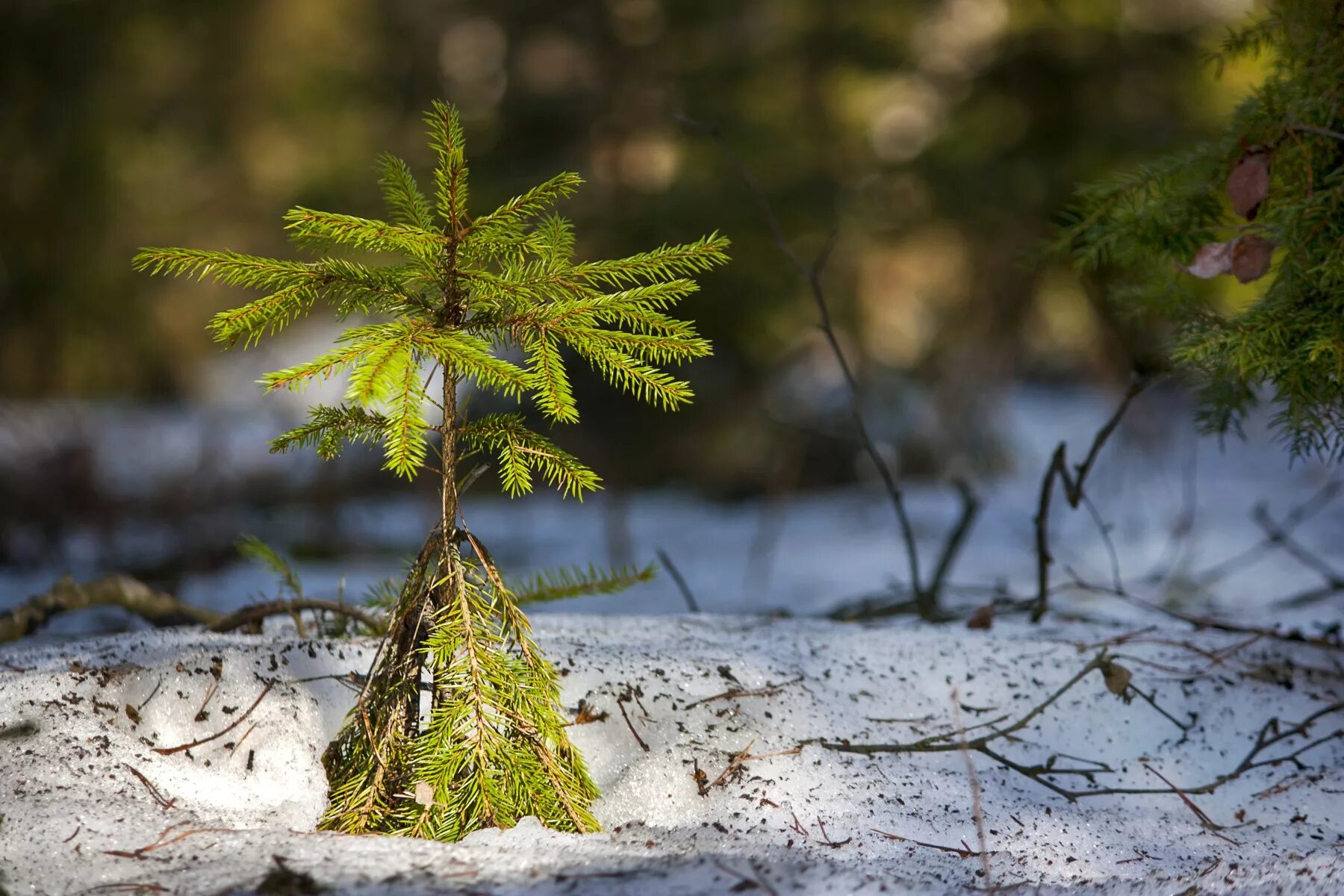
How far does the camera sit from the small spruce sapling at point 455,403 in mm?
1216

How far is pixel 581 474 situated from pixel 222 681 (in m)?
0.74

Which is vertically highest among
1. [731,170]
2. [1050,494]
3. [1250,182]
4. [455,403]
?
[731,170]

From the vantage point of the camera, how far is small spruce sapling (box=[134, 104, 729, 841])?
3.99ft

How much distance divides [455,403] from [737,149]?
475 centimetres

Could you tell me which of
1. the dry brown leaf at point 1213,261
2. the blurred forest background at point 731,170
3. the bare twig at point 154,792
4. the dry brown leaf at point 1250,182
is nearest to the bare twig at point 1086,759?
the dry brown leaf at point 1213,261

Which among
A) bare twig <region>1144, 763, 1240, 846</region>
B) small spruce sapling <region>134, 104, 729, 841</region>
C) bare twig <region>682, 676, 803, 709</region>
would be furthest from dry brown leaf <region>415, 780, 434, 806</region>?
bare twig <region>1144, 763, 1240, 846</region>

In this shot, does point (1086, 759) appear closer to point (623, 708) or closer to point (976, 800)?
point (976, 800)

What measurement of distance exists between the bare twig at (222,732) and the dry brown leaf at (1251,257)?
1839 mm

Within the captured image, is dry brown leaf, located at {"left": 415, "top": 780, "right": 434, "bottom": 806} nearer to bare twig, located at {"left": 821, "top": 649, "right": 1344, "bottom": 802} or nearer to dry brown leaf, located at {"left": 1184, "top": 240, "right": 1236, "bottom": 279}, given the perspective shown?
bare twig, located at {"left": 821, "top": 649, "right": 1344, "bottom": 802}

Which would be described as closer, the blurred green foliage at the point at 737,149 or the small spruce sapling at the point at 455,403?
the small spruce sapling at the point at 455,403

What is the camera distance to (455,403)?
1278 millimetres

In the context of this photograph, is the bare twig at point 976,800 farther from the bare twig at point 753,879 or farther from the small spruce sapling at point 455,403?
the small spruce sapling at point 455,403

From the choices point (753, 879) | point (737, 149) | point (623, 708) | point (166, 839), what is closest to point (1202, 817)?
point (753, 879)

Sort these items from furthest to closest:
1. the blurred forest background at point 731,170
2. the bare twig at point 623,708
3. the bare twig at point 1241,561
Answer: the blurred forest background at point 731,170 → the bare twig at point 1241,561 → the bare twig at point 623,708
